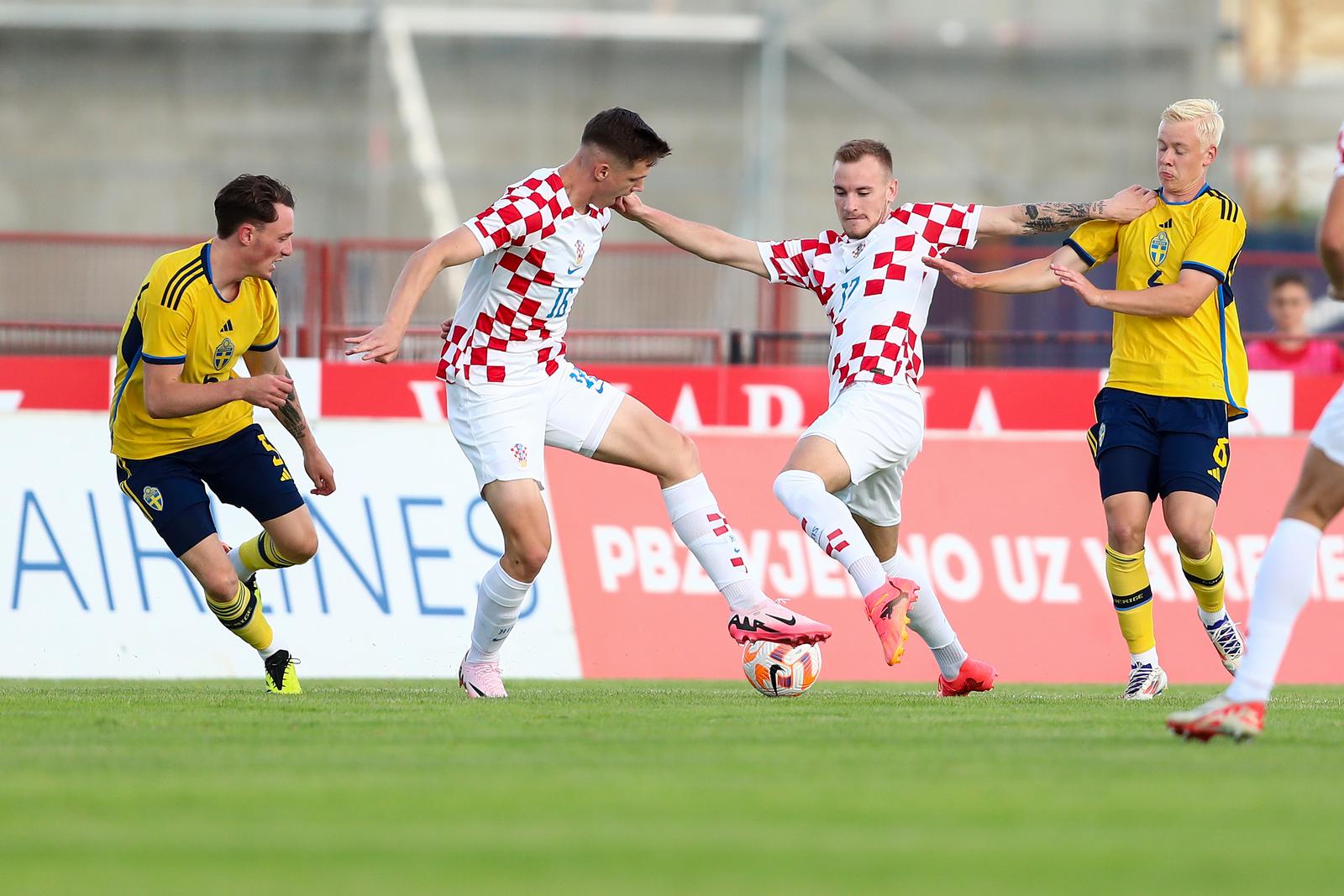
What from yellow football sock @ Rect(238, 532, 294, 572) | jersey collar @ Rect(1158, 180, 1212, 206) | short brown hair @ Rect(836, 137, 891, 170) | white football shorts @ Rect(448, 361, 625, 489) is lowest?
yellow football sock @ Rect(238, 532, 294, 572)

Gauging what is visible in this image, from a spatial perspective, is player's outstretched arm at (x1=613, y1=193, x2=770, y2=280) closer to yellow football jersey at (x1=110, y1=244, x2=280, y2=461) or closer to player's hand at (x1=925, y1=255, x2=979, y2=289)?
player's hand at (x1=925, y1=255, x2=979, y2=289)

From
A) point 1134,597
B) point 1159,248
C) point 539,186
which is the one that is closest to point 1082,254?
point 1159,248

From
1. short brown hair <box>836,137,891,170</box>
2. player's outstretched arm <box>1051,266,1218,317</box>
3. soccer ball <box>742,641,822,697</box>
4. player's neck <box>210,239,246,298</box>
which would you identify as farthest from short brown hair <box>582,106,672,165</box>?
soccer ball <box>742,641,822,697</box>

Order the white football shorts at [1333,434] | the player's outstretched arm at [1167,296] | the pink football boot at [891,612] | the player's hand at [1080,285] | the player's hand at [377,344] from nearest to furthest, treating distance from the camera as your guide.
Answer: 1. the white football shorts at [1333,434]
2. the player's hand at [377,344]
3. the pink football boot at [891,612]
4. the player's hand at [1080,285]
5. the player's outstretched arm at [1167,296]

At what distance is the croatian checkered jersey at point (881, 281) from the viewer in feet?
25.0

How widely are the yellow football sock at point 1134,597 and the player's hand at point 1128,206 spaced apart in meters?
1.34

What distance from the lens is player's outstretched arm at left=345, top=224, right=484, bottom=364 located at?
6.62 m

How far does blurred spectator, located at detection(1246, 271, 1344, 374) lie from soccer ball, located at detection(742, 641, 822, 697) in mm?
6753

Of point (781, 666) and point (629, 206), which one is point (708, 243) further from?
point (781, 666)

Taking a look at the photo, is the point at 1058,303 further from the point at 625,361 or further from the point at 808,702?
the point at 808,702

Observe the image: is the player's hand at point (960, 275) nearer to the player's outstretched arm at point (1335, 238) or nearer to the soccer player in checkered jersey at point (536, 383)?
the soccer player in checkered jersey at point (536, 383)

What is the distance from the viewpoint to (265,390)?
23.7ft

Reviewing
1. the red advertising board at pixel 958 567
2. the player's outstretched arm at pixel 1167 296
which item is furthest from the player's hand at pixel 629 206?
the red advertising board at pixel 958 567

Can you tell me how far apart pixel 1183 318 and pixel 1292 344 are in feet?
20.4
